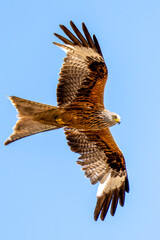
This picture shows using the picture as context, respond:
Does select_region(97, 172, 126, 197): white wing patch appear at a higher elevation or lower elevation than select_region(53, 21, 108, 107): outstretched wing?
lower

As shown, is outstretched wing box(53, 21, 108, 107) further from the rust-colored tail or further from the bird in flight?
the rust-colored tail

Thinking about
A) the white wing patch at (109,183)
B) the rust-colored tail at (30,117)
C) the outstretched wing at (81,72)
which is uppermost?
the outstretched wing at (81,72)

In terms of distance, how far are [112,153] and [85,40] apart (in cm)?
331

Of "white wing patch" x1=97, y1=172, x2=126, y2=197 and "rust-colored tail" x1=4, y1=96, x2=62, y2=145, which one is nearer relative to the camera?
"rust-colored tail" x1=4, y1=96, x2=62, y2=145

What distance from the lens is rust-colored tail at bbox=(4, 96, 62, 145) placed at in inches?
440

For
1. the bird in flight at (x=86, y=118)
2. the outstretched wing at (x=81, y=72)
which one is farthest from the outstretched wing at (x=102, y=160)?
the outstretched wing at (x=81, y=72)

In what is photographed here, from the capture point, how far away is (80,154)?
12.7 metres

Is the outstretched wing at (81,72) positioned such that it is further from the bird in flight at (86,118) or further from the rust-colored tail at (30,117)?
the rust-colored tail at (30,117)

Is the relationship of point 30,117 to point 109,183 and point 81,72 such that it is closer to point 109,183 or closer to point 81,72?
point 81,72

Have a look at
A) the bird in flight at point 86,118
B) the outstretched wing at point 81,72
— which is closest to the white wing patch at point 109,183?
the bird in flight at point 86,118

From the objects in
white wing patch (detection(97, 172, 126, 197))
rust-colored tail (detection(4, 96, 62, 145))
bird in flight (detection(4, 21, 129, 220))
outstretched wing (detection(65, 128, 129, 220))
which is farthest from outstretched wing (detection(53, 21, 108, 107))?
white wing patch (detection(97, 172, 126, 197))

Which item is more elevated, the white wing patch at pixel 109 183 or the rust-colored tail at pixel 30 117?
the rust-colored tail at pixel 30 117

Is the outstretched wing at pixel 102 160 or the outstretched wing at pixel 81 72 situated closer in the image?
the outstretched wing at pixel 81 72

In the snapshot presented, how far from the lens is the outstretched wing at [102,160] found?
12.4 metres
